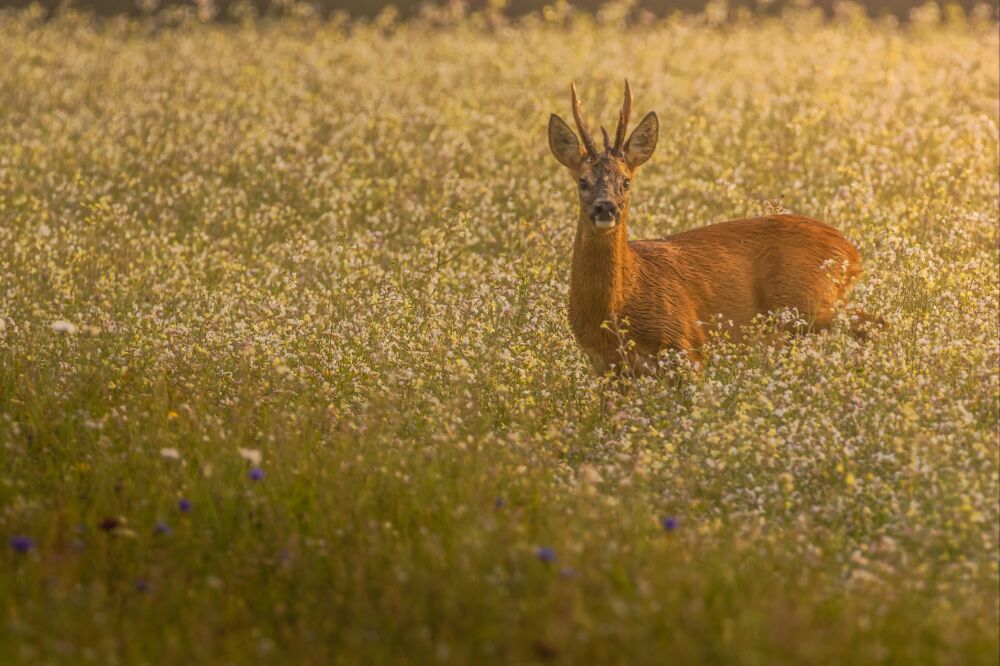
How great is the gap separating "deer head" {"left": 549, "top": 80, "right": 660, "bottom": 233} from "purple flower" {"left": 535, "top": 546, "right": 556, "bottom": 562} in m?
2.98

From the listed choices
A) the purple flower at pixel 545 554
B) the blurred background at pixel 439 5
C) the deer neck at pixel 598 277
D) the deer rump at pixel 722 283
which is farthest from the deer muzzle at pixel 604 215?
the blurred background at pixel 439 5

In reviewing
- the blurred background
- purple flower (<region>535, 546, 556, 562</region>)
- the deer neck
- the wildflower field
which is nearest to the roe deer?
the deer neck

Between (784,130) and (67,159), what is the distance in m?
6.79

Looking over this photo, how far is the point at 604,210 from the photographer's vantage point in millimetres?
7570

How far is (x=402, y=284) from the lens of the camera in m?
10.1

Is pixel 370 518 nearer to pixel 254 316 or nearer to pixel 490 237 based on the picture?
pixel 254 316

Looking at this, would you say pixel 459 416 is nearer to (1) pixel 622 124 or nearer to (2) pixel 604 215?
(2) pixel 604 215

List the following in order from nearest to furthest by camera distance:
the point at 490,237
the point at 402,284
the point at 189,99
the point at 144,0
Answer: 1. the point at 402,284
2. the point at 490,237
3. the point at 189,99
4. the point at 144,0

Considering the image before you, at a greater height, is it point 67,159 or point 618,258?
point 618,258

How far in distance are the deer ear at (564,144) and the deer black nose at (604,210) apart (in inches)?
26.2

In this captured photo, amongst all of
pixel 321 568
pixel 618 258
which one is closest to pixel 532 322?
pixel 618 258

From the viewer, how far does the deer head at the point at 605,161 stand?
25.1 feet

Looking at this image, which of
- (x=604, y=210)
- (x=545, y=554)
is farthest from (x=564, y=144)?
(x=545, y=554)

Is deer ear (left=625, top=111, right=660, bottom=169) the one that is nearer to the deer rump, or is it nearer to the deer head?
the deer head
